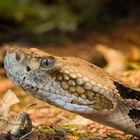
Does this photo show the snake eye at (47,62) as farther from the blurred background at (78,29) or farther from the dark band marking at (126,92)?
the blurred background at (78,29)

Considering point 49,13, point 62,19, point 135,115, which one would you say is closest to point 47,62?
point 135,115

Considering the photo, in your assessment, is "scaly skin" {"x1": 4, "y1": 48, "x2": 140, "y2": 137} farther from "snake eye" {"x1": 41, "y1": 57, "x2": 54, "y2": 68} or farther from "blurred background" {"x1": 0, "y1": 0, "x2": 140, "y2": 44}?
"blurred background" {"x1": 0, "y1": 0, "x2": 140, "y2": 44}

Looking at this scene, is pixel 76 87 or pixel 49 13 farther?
pixel 49 13

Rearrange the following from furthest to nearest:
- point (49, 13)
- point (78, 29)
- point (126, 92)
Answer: point (49, 13) → point (78, 29) → point (126, 92)

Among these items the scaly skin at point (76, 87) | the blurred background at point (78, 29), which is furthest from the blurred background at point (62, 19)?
the scaly skin at point (76, 87)

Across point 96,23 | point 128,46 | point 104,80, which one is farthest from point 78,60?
point 96,23

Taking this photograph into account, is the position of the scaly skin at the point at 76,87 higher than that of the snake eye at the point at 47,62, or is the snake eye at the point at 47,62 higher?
the snake eye at the point at 47,62

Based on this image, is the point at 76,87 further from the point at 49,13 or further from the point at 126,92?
the point at 49,13

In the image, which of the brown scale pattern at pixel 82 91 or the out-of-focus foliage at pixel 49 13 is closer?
the brown scale pattern at pixel 82 91
